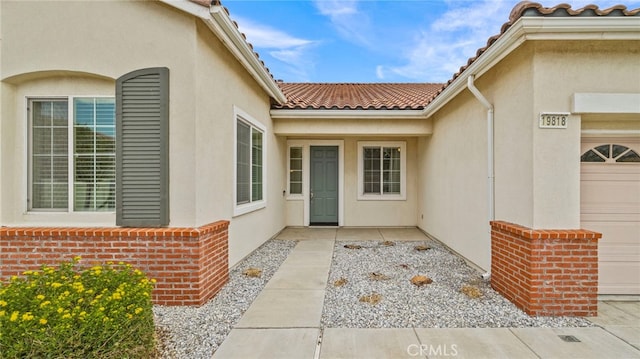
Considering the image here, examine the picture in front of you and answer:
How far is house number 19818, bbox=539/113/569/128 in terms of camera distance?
3768 mm

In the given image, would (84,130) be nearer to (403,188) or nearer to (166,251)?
(166,251)

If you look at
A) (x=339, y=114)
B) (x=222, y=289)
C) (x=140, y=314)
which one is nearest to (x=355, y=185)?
(x=339, y=114)

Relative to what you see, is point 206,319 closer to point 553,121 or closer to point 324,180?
point 553,121

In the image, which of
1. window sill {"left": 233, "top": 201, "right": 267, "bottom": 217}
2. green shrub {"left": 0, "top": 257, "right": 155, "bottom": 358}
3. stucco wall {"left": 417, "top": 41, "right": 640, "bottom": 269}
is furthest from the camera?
window sill {"left": 233, "top": 201, "right": 267, "bottom": 217}

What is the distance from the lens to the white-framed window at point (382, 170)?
9.65 m

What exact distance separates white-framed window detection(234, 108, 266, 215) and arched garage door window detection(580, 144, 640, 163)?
549 cm

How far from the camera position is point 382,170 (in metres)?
9.73

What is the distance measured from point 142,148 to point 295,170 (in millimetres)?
6071


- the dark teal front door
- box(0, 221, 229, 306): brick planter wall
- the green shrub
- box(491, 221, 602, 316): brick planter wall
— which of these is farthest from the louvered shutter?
the dark teal front door

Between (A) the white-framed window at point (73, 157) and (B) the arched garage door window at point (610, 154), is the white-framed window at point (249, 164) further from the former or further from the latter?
(B) the arched garage door window at point (610, 154)

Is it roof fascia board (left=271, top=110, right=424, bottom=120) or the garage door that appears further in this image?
roof fascia board (left=271, top=110, right=424, bottom=120)

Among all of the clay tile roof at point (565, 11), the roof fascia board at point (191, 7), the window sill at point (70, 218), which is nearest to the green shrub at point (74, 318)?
the window sill at point (70, 218)

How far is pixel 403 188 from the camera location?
31.8 feet

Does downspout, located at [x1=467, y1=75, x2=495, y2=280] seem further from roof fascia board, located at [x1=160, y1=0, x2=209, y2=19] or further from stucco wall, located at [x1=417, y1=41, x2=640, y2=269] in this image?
roof fascia board, located at [x1=160, y1=0, x2=209, y2=19]
